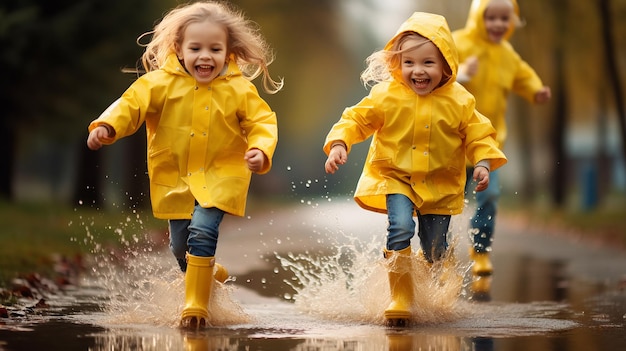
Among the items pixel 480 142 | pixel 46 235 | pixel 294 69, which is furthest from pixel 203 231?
pixel 294 69

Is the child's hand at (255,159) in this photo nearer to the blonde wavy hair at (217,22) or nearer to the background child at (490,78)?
the blonde wavy hair at (217,22)

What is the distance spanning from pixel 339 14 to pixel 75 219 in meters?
17.7

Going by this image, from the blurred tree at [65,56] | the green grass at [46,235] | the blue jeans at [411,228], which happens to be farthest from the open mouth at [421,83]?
the blurred tree at [65,56]

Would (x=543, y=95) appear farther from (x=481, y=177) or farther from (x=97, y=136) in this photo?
(x=97, y=136)

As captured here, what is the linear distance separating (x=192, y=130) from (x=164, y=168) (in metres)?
0.29

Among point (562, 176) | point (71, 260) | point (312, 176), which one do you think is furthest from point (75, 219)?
point (312, 176)

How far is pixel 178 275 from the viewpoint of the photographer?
6930 millimetres

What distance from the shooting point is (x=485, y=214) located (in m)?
10.1

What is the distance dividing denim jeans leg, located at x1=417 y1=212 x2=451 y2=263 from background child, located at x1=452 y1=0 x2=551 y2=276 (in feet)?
9.01

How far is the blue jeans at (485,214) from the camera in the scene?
32.8 feet

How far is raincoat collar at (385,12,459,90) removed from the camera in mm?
6980

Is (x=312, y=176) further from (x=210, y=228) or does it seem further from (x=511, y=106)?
(x=210, y=228)

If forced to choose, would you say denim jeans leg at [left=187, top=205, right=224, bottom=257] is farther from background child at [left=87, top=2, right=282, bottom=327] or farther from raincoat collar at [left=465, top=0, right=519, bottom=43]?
raincoat collar at [left=465, top=0, right=519, bottom=43]

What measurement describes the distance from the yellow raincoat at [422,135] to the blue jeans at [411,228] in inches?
3.0
